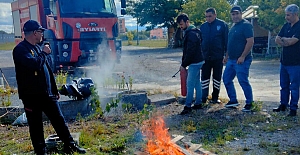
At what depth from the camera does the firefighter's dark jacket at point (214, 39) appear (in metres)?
6.87

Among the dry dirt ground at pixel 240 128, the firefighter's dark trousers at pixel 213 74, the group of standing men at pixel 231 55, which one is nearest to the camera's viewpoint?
the dry dirt ground at pixel 240 128

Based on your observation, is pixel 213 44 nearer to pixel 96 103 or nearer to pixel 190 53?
pixel 190 53

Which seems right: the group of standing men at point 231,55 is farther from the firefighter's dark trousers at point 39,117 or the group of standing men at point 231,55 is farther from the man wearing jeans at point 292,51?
the firefighter's dark trousers at point 39,117

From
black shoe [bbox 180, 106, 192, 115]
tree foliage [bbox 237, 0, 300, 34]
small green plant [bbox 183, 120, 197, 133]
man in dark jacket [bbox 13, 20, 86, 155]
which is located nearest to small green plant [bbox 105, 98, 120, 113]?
black shoe [bbox 180, 106, 192, 115]

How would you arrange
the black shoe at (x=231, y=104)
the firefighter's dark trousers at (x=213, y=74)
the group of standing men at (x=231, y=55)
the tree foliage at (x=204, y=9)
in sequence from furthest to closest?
the tree foliage at (x=204, y=9)
the firefighter's dark trousers at (x=213, y=74)
the black shoe at (x=231, y=104)
the group of standing men at (x=231, y=55)

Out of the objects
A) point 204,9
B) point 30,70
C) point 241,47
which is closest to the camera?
point 30,70

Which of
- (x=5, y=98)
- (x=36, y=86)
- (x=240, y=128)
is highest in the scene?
(x=36, y=86)

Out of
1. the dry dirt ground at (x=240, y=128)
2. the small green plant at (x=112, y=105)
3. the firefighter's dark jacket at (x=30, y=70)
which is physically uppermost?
the firefighter's dark jacket at (x=30, y=70)

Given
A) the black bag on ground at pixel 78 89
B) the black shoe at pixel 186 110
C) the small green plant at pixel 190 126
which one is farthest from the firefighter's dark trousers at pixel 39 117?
the black shoe at pixel 186 110

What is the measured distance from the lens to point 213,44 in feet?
22.6

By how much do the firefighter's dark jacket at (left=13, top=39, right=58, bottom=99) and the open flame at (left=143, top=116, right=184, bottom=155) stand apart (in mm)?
1638

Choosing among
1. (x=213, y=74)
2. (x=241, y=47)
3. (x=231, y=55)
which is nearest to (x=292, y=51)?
(x=241, y=47)

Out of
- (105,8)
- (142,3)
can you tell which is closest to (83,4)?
(105,8)

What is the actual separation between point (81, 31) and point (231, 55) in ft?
21.9
